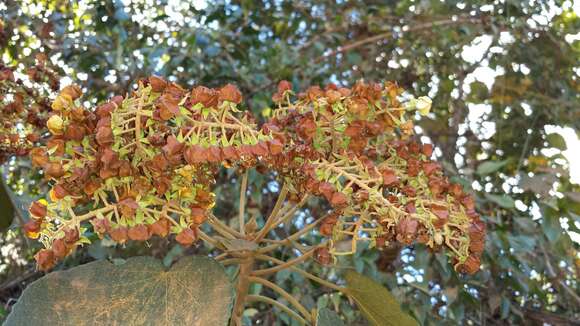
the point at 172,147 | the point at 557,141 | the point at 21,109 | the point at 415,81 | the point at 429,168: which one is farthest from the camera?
the point at 415,81

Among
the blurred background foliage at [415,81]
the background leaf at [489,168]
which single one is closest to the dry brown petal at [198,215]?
the blurred background foliage at [415,81]

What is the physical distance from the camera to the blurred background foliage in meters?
1.64

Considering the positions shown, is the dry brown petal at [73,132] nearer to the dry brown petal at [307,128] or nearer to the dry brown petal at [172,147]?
the dry brown petal at [172,147]

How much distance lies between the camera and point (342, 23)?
2.56 metres

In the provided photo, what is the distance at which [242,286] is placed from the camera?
923mm

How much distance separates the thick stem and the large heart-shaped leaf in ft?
0.29

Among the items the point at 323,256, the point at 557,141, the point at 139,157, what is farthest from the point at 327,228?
the point at 557,141

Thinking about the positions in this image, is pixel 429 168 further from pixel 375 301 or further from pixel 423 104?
pixel 375 301

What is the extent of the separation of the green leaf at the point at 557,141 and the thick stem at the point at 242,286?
4.25 ft

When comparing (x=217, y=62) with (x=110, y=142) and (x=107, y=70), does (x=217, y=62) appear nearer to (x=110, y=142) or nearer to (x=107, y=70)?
(x=107, y=70)

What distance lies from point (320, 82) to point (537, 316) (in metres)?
0.94

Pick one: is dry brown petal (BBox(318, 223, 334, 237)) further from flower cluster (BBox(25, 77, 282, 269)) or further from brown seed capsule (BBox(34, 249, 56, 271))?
brown seed capsule (BBox(34, 249, 56, 271))

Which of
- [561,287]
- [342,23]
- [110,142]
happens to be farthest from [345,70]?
[110,142]

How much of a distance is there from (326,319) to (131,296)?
0.86 ft
